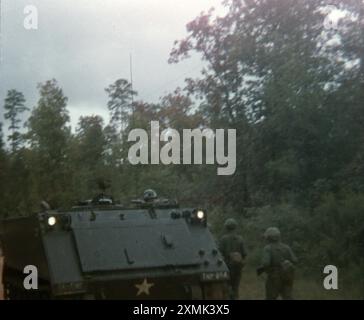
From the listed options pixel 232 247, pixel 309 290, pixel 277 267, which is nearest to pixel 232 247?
pixel 232 247

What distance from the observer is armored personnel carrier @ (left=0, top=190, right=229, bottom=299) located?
7.16m

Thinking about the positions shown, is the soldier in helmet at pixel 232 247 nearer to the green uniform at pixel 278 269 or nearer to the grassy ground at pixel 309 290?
the grassy ground at pixel 309 290

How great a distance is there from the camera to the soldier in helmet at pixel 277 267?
800 centimetres

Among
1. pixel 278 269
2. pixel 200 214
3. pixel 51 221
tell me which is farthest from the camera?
pixel 278 269

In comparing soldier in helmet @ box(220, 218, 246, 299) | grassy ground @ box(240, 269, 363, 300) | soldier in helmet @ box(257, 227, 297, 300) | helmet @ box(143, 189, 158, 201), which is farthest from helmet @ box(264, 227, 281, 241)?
helmet @ box(143, 189, 158, 201)

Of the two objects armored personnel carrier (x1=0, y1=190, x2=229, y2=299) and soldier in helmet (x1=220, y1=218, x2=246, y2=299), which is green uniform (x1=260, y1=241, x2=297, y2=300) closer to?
armored personnel carrier (x1=0, y1=190, x2=229, y2=299)

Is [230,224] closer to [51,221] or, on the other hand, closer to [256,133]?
[256,133]

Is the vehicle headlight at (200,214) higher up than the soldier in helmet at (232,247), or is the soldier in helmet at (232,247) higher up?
the vehicle headlight at (200,214)

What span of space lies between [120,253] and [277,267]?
183 cm

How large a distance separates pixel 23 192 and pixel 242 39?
3.77m

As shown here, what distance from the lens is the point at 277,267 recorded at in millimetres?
8180

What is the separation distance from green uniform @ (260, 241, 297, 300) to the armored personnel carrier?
1.99 feet

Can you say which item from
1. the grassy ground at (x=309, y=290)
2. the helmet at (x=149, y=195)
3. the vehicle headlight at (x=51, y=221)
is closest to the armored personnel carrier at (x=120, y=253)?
the vehicle headlight at (x=51, y=221)
